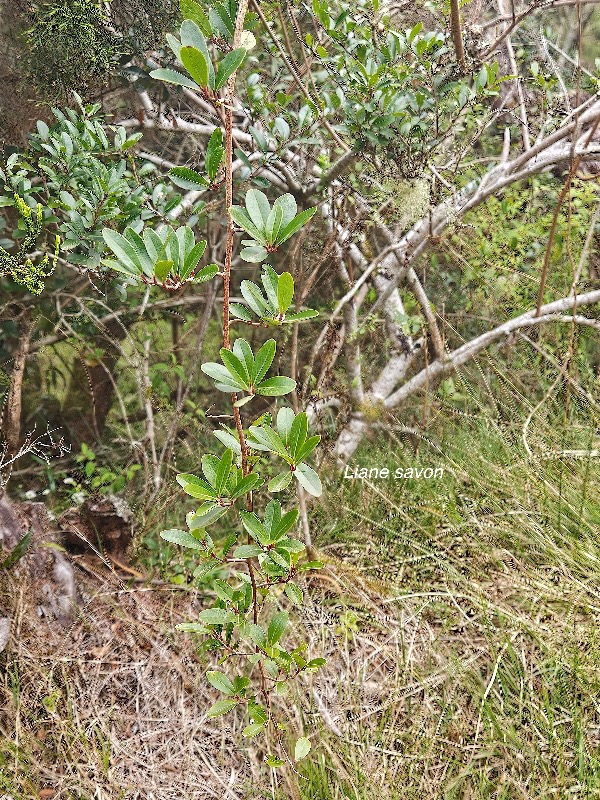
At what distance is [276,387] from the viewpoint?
3.58 feet

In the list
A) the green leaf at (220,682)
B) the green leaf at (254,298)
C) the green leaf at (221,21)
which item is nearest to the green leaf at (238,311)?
the green leaf at (254,298)

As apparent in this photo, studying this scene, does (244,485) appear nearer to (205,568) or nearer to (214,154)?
(205,568)

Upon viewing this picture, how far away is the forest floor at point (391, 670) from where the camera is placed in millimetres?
1556

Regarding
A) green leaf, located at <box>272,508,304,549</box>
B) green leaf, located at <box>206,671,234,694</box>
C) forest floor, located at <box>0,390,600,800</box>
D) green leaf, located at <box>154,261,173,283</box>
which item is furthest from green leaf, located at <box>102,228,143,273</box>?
forest floor, located at <box>0,390,600,800</box>

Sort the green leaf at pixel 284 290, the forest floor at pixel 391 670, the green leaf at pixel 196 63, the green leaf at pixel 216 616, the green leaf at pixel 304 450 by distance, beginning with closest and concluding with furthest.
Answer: the green leaf at pixel 196 63
the green leaf at pixel 284 290
the green leaf at pixel 304 450
the green leaf at pixel 216 616
the forest floor at pixel 391 670

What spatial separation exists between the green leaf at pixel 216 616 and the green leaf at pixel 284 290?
1.93 feet

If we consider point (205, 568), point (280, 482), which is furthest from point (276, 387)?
point (205, 568)

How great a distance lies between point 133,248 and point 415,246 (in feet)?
6.07

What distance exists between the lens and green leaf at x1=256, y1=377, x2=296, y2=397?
107 cm

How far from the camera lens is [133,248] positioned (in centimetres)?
101

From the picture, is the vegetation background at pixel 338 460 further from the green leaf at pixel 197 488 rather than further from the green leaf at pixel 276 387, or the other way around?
the green leaf at pixel 197 488

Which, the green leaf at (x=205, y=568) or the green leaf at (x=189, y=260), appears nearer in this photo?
the green leaf at (x=189, y=260)

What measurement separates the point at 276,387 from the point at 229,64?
1.62ft

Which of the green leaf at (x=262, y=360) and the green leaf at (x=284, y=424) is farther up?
the green leaf at (x=262, y=360)
